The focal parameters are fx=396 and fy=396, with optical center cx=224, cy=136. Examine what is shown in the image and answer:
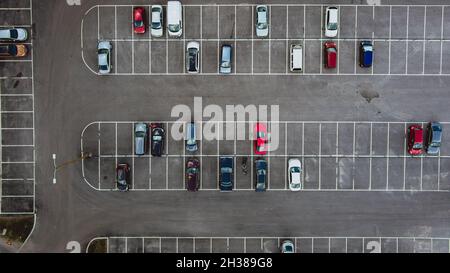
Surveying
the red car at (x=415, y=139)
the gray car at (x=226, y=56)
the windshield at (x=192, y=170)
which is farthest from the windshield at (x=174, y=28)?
the red car at (x=415, y=139)

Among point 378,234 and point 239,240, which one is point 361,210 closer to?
point 378,234

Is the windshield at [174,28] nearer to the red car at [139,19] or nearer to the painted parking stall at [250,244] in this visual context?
the red car at [139,19]

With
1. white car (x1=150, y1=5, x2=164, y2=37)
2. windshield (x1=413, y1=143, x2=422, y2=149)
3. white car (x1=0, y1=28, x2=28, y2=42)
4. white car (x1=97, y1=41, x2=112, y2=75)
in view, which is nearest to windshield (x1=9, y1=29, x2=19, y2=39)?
white car (x1=0, y1=28, x2=28, y2=42)

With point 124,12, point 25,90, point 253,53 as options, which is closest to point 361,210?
point 253,53

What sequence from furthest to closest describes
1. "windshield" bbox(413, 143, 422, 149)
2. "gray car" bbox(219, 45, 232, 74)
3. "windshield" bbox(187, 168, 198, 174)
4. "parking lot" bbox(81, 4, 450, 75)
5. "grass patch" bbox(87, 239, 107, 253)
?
1. "grass patch" bbox(87, 239, 107, 253)
2. "windshield" bbox(187, 168, 198, 174)
3. "parking lot" bbox(81, 4, 450, 75)
4. "windshield" bbox(413, 143, 422, 149)
5. "gray car" bbox(219, 45, 232, 74)

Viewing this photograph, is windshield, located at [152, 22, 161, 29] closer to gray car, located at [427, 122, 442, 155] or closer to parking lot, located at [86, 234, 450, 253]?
parking lot, located at [86, 234, 450, 253]

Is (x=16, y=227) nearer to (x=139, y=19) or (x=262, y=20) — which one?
(x=139, y=19)

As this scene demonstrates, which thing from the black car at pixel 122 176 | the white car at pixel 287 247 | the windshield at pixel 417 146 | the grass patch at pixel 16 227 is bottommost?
the white car at pixel 287 247
